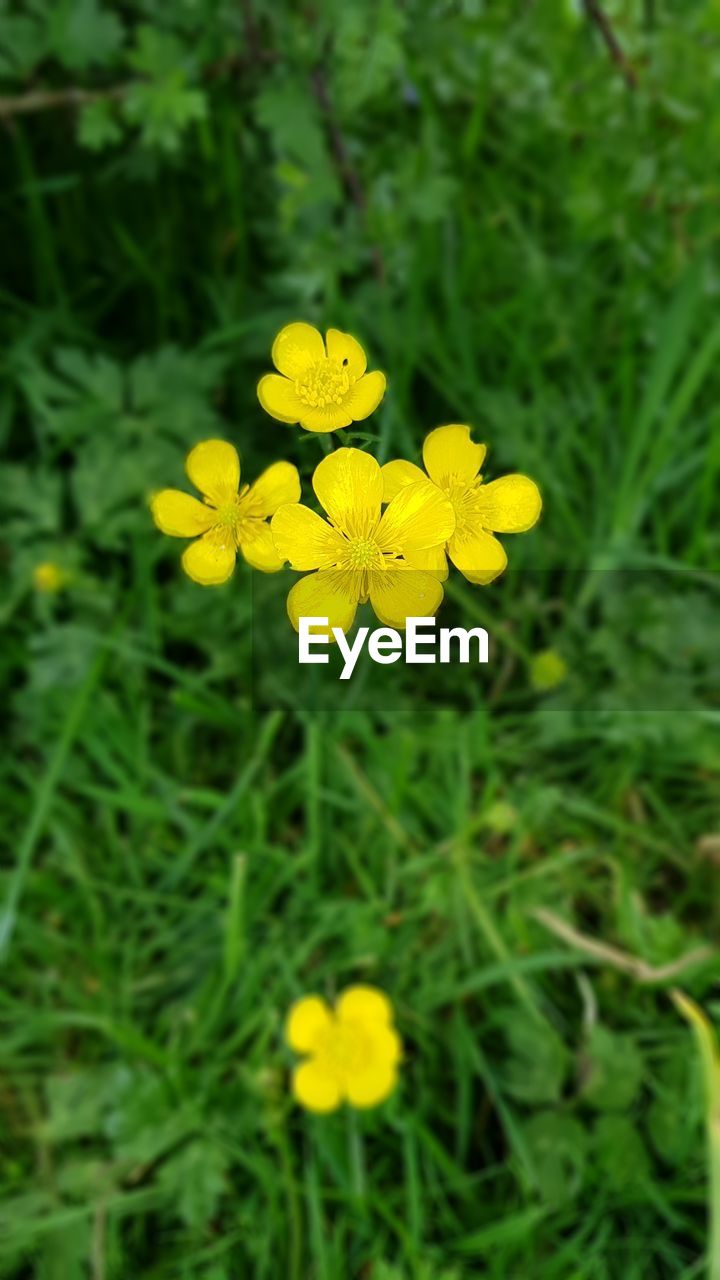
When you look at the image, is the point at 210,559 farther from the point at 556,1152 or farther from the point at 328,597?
the point at 556,1152

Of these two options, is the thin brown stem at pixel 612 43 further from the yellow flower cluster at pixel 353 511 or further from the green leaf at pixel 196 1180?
the green leaf at pixel 196 1180

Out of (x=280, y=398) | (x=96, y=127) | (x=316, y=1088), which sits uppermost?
(x=96, y=127)

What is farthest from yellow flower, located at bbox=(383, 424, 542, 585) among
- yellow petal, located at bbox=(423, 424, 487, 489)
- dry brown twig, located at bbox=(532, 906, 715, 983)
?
dry brown twig, located at bbox=(532, 906, 715, 983)

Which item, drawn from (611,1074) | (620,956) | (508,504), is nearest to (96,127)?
(508,504)

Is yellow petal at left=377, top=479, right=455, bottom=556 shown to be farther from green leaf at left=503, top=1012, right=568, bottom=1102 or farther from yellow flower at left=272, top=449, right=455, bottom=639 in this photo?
green leaf at left=503, top=1012, right=568, bottom=1102

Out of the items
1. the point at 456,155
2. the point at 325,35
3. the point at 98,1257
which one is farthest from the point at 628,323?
the point at 98,1257

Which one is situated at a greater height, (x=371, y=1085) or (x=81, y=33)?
(x=81, y=33)

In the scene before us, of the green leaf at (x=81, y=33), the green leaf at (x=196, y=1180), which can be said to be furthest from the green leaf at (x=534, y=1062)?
the green leaf at (x=81, y=33)
